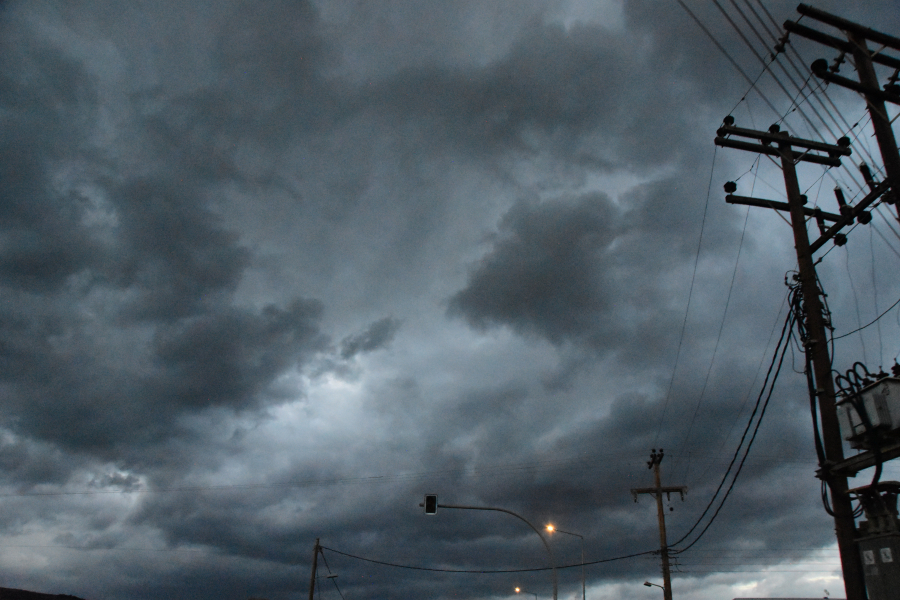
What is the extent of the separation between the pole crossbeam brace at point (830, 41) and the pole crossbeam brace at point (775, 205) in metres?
3.24

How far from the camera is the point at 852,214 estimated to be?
504 inches

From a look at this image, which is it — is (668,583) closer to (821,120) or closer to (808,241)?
(808,241)

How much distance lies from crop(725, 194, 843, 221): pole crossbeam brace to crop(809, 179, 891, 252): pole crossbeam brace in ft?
0.72

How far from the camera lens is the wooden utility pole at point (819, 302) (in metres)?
11.4

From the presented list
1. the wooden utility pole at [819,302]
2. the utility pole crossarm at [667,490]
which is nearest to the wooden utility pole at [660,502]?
the utility pole crossarm at [667,490]

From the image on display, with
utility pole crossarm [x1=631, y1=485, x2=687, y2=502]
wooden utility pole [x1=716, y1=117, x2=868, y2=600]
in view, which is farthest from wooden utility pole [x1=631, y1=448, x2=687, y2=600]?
wooden utility pole [x1=716, y1=117, x2=868, y2=600]

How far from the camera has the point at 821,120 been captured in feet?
45.1

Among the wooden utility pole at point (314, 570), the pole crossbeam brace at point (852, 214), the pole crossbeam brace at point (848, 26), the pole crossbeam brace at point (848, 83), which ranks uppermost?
the pole crossbeam brace at point (848, 26)

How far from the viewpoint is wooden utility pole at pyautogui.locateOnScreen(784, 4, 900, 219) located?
35.7 feet

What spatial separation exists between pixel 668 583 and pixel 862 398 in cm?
2438

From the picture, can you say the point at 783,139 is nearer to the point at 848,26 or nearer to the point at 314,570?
the point at 848,26

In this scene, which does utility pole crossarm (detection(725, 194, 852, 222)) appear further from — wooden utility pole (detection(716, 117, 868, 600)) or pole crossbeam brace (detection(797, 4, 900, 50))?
pole crossbeam brace (detection(797, 4, 900, 50))

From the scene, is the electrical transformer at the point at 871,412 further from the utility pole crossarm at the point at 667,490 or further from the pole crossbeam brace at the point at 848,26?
the utility pole crossarm at the point at 667,490

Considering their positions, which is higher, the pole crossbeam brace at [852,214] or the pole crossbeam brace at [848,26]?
the pole crossbeam brace at [848,26]
